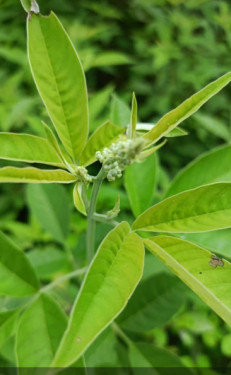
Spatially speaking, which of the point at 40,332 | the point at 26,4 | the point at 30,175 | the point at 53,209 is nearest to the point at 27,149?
the point at 30,175

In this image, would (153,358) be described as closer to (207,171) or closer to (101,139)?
(207,171)

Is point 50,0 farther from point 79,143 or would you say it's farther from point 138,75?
point 79,143

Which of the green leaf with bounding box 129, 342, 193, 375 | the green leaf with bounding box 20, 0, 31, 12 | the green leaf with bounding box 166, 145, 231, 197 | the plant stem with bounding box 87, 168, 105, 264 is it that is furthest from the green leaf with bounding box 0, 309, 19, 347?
the green leaf with bounding box 20, 0, 31, 12

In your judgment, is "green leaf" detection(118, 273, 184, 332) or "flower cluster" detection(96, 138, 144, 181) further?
"green leaf" detection(118, 273, 184, 332)

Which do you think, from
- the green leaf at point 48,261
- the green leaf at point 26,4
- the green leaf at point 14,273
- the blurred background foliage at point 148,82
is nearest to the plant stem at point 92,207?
the green leaf at point 14,273

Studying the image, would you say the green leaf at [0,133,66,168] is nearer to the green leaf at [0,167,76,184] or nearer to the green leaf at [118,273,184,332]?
the green leaf at [0,167,76,184]

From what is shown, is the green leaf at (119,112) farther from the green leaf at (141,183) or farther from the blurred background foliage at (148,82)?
the blurred background foliage at (148,82)

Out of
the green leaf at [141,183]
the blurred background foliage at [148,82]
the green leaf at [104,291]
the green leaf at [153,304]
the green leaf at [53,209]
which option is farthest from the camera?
the blurred background foliage at [148,82]
